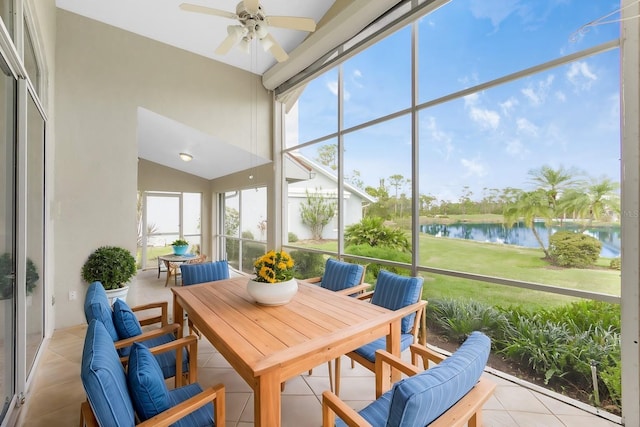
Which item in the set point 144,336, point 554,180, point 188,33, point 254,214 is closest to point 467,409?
point 144,336

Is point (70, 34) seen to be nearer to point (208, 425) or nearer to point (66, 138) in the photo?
point (66, 138)

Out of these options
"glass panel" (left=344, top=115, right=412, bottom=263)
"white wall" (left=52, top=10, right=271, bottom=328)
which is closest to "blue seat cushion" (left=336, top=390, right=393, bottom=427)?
"glass panel" (left=344, top=115, right=412, bottom=263)

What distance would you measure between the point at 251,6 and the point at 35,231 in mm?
2751

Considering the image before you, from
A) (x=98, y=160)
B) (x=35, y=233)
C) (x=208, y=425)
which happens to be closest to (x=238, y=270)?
(x=98, y=160)

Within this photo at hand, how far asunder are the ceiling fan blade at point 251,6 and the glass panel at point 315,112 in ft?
7.06

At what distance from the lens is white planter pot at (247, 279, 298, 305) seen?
216 cm

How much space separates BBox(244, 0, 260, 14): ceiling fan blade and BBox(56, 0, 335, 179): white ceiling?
5.60ft

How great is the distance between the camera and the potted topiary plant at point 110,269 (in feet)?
11.9

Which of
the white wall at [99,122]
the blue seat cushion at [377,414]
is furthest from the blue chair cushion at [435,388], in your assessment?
the white wall at [99,122]

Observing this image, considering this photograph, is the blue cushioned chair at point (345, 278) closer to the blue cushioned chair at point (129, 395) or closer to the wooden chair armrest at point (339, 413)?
the wooden chair armrest at point (339, 413)

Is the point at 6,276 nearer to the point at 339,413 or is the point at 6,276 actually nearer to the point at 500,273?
the point at 339,413

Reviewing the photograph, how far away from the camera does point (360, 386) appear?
2404 millimetres

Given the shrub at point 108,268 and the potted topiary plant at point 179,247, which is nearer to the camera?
the shrub at point 108,268

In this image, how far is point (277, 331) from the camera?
1.81m
